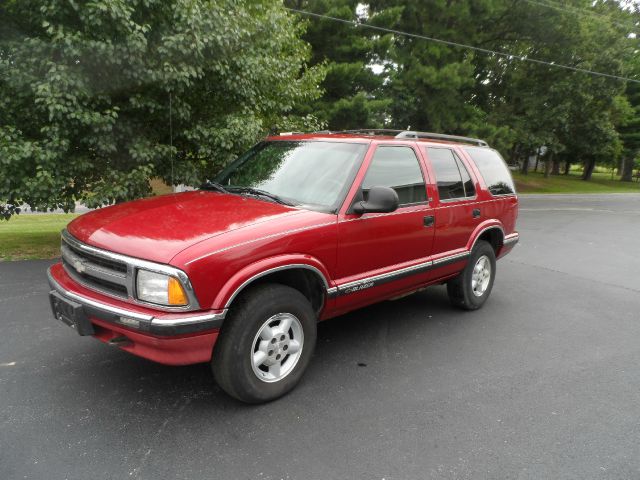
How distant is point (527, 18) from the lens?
80.9 feet

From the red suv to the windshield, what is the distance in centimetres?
1

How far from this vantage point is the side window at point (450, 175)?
4523mm

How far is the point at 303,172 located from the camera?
3.85 metres

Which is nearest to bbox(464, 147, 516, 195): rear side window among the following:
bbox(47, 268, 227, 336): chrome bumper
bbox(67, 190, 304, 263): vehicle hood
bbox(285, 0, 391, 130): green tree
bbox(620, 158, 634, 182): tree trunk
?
bbox(67, 190, 304, 263): vehicle hood

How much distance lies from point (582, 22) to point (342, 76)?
52.3 feet

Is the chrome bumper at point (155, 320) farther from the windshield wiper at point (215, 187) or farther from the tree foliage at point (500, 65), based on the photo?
the tree foliage at point (500, 65)

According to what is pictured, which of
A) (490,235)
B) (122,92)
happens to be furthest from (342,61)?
(490,235)

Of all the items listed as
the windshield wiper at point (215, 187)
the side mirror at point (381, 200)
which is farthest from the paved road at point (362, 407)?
the windshield wiper at point (215, 187)

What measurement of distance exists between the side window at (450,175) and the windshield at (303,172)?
1.03 m

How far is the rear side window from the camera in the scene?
Result: 17.2 feet

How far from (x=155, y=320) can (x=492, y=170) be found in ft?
13.9

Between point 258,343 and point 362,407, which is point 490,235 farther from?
point 258,343

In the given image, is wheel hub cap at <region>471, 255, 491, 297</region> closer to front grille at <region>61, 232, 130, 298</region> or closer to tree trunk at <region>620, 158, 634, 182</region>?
front grille at <region>61, 232, 130, 298</region>

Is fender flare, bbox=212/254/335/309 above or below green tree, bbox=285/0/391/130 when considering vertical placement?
below
